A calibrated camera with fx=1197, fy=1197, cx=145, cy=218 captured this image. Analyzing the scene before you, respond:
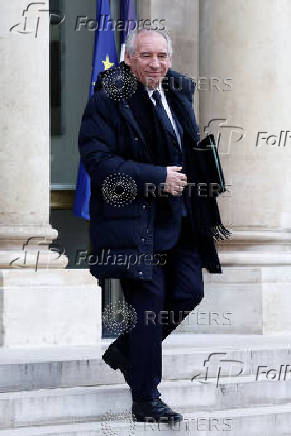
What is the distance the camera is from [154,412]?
21.1 feet

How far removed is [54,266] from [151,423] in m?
3.26

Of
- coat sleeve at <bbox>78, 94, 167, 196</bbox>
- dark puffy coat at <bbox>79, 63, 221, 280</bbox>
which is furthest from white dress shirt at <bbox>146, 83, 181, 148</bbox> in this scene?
coat sleeve at <bbox>78, 94, 167, 196</bbox>

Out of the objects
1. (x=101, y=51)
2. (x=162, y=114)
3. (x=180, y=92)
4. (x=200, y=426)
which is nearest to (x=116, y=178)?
(x=162, y=114)

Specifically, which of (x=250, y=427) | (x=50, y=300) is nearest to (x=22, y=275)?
(x=50, y=300)

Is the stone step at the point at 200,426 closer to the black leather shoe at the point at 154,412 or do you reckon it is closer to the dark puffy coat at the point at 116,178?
the black leather shoe at the point at 154,412

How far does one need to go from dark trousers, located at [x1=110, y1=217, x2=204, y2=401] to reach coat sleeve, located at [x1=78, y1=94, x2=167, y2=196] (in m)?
0.41

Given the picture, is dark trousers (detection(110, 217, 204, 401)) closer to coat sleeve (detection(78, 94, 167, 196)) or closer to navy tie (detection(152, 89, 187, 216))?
navy tie (detection(152, 89, 187, 216))

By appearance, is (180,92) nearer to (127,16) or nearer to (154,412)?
(154,412)

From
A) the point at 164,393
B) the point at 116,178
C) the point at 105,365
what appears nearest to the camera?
the point at 116,178

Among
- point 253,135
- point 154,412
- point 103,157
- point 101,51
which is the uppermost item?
point 101,51

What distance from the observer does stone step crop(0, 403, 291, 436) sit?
6695mm

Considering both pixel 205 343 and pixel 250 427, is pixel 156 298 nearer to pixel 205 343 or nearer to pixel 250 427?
pixel 250 427

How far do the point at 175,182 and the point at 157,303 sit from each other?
2.16 feet

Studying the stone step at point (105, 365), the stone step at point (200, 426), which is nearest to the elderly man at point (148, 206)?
the stone step at point (200, 426)
